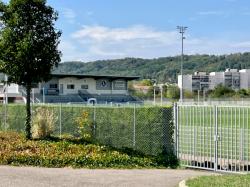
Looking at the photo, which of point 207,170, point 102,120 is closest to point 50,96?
point 102,120

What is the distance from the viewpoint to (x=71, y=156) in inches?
653

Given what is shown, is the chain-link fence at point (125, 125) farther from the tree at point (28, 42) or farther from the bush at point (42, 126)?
the tree at point (28, 42)

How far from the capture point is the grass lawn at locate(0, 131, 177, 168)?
16.3 m

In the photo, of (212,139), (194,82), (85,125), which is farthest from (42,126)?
(194,82)

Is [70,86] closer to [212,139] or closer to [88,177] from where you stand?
[212,139]

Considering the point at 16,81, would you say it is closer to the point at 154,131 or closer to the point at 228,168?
the point at 154,131

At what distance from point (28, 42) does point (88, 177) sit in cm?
762

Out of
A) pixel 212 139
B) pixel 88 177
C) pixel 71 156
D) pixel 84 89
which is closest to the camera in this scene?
pixel 88 177

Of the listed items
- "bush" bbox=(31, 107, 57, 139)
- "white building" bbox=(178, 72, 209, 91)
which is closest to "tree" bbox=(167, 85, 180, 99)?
"white building" bbox=(178, 72, 209, 91)

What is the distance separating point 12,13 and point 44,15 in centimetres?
129

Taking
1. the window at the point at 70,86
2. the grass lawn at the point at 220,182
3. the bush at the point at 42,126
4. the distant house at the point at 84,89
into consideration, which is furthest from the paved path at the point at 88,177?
the window at the point at 70,86

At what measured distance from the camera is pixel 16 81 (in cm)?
2006

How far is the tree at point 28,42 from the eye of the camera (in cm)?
1955

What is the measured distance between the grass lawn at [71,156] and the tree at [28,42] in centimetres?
231
